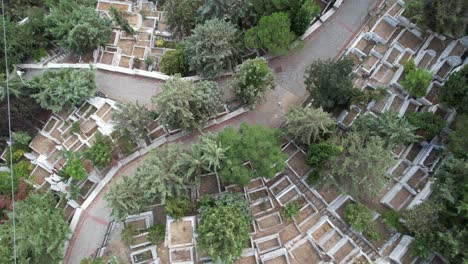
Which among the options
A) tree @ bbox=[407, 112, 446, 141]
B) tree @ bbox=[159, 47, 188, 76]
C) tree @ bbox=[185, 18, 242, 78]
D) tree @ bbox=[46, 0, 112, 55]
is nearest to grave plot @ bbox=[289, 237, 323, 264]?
tree @ bbox=[407, 112, 446, 141]

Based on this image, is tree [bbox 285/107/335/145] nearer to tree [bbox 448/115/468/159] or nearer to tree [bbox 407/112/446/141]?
tree [bbox 407/112/446/141]

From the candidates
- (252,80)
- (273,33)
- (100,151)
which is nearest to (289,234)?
(252,80)

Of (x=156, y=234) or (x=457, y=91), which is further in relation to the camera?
(x=156, y=234)

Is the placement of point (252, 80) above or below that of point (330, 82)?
above

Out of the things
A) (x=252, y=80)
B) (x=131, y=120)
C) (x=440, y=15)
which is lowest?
(x=131, y=120)

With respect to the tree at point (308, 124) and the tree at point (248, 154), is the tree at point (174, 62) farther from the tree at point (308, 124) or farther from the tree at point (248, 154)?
the tree at point (308, 124)

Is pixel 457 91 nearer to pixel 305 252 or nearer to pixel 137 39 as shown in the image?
pixel 305 252

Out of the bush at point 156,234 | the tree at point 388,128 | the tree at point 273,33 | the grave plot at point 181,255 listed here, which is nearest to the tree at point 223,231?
the grave plot at point 181,255

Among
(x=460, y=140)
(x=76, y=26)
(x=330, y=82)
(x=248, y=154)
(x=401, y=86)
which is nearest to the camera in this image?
(x=248, y=154)

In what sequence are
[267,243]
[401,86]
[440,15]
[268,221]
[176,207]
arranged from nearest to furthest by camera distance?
[176,207] < [267,243] < [268,221] < [440,15] < [401,86]
